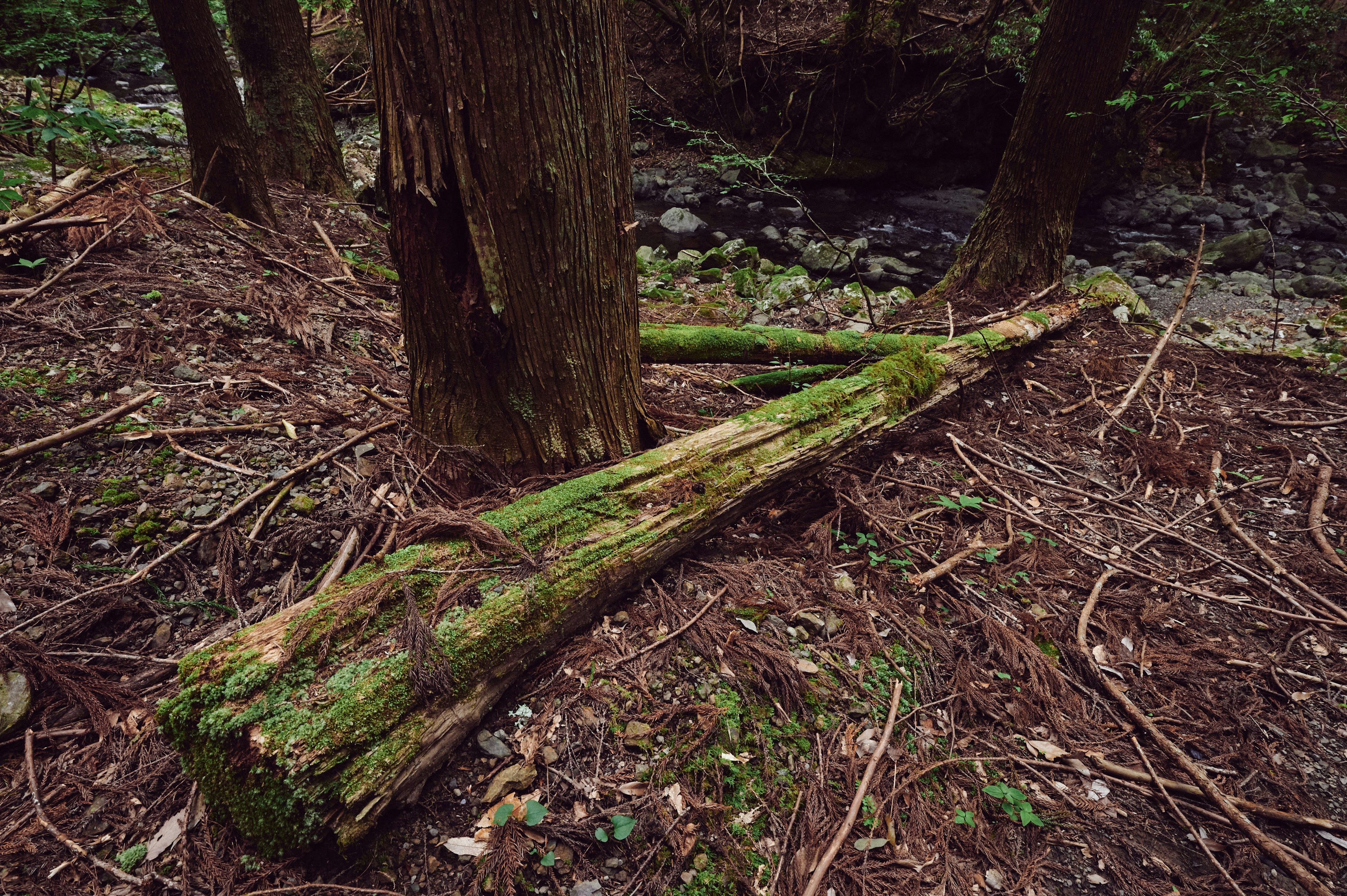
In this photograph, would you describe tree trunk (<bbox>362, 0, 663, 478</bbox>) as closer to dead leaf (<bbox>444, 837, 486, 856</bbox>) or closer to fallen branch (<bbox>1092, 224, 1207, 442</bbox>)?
dead leaf (<bbox>444, 837, 486, 856</bbox>)

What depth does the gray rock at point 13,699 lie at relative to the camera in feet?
5.31

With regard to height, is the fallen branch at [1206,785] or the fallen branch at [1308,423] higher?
the fallen branch at [1308,423]

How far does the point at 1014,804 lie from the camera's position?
1.79 meters

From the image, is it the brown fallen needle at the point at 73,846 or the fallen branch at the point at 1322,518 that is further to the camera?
the fallen branch at the point at 1322,518

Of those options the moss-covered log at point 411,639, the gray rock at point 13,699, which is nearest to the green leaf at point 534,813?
the moss-covered log at point 411,639

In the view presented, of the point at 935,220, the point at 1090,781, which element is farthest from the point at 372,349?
the point at 935,220

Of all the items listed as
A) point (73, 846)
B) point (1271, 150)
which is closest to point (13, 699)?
point (73, 846)

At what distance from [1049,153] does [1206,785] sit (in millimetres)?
5561

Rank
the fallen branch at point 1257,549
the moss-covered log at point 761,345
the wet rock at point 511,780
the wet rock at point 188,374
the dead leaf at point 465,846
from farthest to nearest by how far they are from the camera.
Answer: the moss-covered log at point 761,345 → the wet rock at point 188,374 → the fallen branch at point 1257,549 → the wet rock at point 511,780 → the dead leaf at point 465,846

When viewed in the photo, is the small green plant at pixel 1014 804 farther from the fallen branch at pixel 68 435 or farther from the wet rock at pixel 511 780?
the fallen branch at pixel 68 435

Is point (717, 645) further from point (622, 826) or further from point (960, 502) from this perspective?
point (960, 502)

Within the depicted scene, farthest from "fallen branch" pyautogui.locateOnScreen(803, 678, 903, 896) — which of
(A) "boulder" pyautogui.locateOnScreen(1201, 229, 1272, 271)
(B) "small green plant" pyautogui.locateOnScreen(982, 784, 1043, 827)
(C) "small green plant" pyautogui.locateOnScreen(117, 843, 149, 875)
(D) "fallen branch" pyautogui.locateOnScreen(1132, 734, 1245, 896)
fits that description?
(A) "boulder" pyautogui.locateOnScreen(1201, 229, 1272, 271)

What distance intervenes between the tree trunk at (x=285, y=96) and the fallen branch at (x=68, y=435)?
16.2 ft

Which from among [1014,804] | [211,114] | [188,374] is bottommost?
[1014,804]
